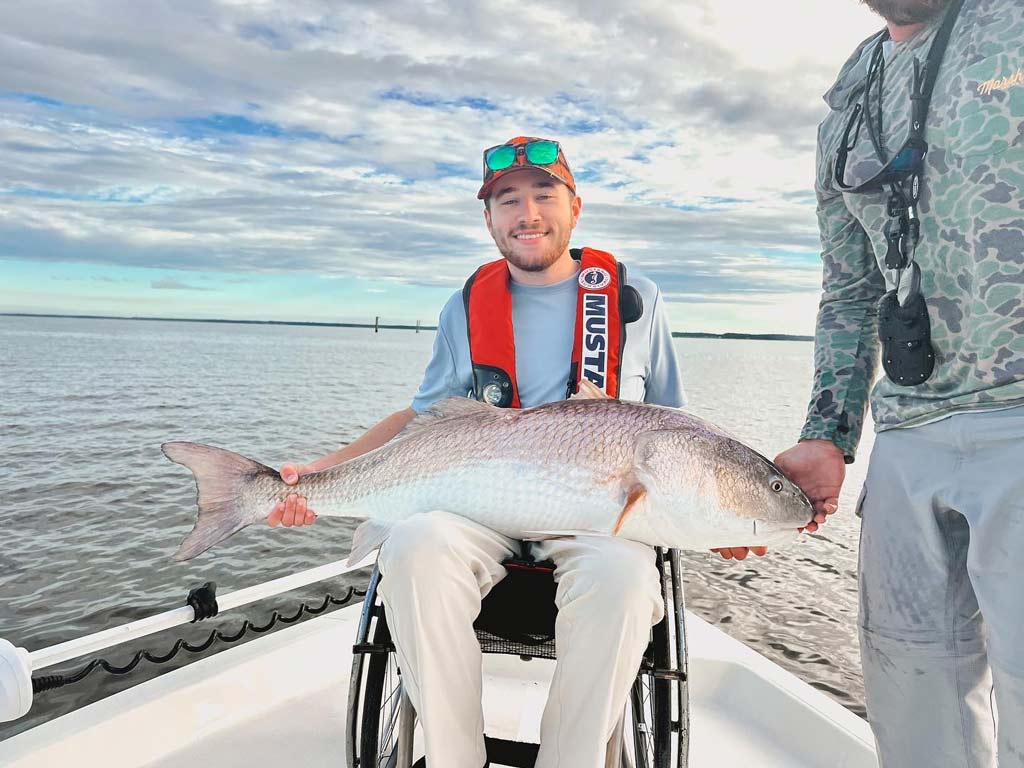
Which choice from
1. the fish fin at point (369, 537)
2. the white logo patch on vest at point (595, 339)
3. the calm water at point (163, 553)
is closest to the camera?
the fish fin at point (369, 537)

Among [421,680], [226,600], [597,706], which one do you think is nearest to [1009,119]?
[597,706]

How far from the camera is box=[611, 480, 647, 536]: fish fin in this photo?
224 centimetres

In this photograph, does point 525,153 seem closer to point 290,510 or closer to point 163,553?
point 290,510

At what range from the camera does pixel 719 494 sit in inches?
90.0

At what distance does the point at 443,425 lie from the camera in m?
2.61

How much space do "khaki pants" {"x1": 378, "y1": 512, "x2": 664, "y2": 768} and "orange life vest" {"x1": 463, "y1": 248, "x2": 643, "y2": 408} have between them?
1020 millimetres

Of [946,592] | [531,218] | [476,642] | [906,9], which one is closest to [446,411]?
[476,642]

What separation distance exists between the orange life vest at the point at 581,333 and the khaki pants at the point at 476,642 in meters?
1.02

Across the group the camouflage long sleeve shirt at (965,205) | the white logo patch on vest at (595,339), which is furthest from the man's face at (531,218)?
the camouflage long sleeve shirt at (965,205)

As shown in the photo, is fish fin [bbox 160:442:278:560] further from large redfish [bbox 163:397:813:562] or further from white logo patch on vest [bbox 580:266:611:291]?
white logo patch on vest [bbox 580:266:611:291]

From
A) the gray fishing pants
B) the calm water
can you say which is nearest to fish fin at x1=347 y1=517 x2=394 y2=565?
the gray fishing pants

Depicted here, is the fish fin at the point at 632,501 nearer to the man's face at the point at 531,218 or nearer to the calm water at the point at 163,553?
the man's face at the point at 531,218

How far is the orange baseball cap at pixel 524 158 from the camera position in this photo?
326cm

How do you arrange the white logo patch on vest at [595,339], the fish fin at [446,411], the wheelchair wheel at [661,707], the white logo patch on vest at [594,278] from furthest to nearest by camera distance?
the white logo patch on vest at [594,278], the white logo patch on vest at [595,339], the fish fin at [446,411], the wheelchair wheel at [661,707]
